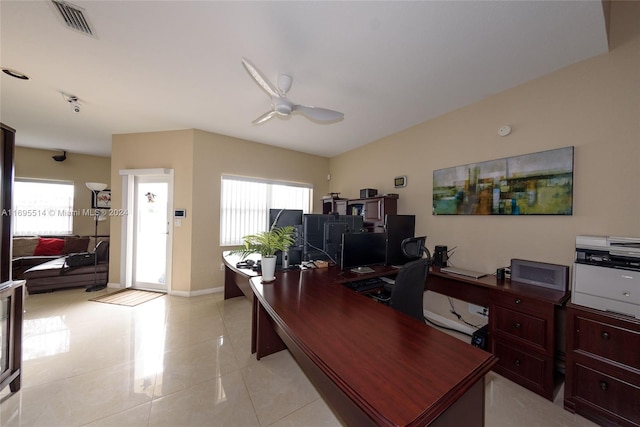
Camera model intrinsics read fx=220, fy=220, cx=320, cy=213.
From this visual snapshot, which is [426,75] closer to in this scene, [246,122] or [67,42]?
[246,122]

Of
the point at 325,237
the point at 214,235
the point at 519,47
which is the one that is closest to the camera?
the point at 519,47

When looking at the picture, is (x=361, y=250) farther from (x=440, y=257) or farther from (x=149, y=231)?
(x=149, y=231)

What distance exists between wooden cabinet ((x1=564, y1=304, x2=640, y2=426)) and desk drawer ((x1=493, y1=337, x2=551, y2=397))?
13 cm

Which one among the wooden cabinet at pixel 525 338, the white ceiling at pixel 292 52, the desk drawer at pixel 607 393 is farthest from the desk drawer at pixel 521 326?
the white ceiling at pixel 292 52

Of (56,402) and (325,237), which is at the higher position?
(325,237)

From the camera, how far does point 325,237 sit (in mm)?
2646


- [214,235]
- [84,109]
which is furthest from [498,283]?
[84,109]

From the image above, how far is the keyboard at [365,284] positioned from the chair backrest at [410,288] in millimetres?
546

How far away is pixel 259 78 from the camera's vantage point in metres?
1.74

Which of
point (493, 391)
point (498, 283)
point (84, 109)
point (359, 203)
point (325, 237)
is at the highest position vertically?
point (84, 109)

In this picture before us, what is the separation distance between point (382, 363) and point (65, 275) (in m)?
5.43

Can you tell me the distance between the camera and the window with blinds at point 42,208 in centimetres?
487

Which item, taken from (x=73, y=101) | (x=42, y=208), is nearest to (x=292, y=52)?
(x=73, y=101)

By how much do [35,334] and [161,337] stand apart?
1.39 meters
